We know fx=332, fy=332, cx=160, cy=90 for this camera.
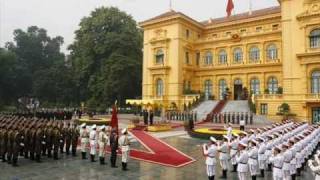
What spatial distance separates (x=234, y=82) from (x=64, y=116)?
71.0ft

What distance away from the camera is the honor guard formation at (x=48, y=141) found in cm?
1383

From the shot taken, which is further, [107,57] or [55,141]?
[107,57]

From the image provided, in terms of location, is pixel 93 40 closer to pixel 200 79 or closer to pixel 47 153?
pixel 200 79

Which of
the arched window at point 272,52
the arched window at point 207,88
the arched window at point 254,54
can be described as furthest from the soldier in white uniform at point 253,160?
the arched window at point 207,88

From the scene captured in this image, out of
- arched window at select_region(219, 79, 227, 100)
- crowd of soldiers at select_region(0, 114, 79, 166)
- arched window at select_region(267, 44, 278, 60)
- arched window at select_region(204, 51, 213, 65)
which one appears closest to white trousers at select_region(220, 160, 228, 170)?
crowd of soldiers at select_region(0, 114, 79, 166)

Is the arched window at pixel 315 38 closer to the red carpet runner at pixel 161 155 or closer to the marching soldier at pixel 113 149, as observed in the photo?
the red carpet runner at pixel 161 155

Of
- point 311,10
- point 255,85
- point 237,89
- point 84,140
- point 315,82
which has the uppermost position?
point 311,10

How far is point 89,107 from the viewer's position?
48906 millimetres

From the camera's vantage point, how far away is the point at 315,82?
3369 centimetres

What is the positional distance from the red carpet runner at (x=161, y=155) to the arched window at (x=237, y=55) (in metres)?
25.4

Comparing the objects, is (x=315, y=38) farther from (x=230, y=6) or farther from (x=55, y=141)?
(x=55, y=141)

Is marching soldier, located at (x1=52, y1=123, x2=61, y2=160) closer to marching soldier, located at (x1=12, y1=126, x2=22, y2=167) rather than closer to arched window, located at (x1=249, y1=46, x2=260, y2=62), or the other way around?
marching soldier, located at (x1=12, y1=126, x2=22, y2=167)

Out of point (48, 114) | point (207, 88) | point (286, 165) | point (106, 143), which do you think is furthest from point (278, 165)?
point (207, 88)

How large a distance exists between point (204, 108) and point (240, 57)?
8.96 metres
